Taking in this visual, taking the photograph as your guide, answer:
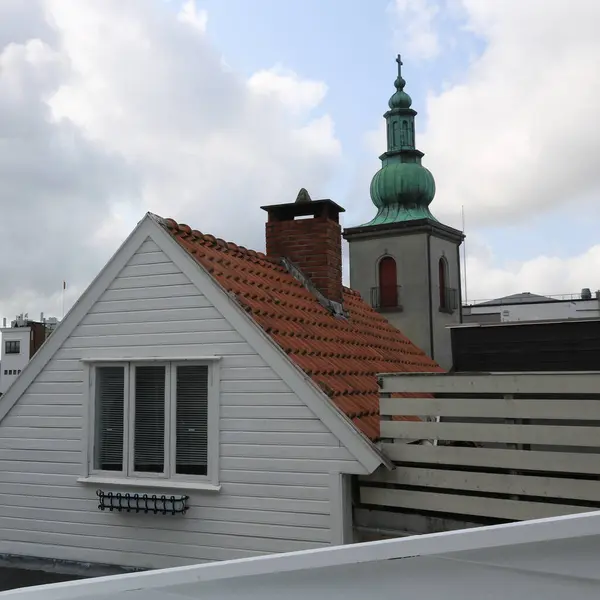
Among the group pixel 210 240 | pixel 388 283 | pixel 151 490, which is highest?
pixel 388 283

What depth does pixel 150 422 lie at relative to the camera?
6812mm

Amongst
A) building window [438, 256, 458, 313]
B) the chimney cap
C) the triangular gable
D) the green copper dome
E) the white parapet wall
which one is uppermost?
the green copper dome

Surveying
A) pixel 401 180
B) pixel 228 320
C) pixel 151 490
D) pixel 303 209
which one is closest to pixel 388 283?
pixel 401 180

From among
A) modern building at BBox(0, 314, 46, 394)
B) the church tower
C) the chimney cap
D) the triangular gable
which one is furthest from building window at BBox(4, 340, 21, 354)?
the triangular gable

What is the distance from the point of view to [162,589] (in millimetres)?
2359

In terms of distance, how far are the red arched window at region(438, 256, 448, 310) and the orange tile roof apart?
107 ft

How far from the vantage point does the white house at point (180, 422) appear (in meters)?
6.18

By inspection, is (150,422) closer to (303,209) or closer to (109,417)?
(109,417)

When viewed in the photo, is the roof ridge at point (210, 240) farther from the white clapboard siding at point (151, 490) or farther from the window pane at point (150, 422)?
the window pane at point (150, 422)

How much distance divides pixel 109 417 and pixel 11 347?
65929mm

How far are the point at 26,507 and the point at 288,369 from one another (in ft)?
12.3

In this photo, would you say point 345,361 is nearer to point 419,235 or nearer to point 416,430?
point 416,430

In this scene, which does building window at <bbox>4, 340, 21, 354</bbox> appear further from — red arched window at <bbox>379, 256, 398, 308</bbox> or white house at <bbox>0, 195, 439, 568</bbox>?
white house at <bbox>0, 195, 439, 568</bbox>

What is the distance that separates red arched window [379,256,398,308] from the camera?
4147 cm
